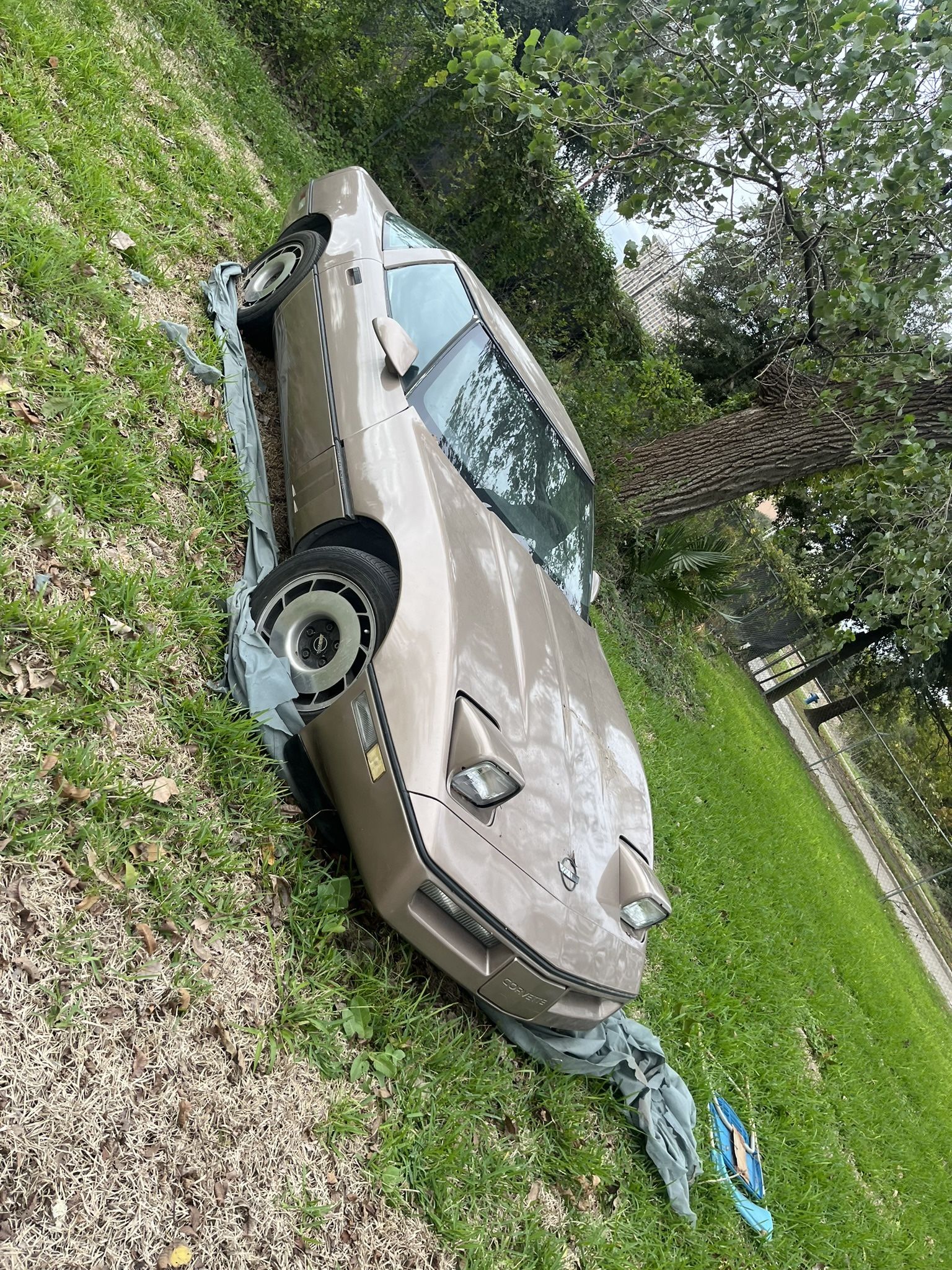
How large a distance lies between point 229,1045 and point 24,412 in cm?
210

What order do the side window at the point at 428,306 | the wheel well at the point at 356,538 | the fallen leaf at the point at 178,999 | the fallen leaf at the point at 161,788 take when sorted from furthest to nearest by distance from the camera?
1. the side window at the point at 428,306
2. the wheel well at the point at 356,538
3. the fallen leaf at the point at 161,788
4. the fallen leaf at the point at 178,999

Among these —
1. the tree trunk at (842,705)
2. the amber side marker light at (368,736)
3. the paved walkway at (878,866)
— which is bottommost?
the tree trunk at (842,705)

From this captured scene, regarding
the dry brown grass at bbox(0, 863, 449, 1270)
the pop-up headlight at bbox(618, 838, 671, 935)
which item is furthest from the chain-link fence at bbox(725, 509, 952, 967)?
the dry brown grass at bbox(0, 863, 449, 1270)

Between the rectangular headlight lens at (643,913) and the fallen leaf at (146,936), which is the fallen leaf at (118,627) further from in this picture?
the rectangular headlight lens at (643,913)

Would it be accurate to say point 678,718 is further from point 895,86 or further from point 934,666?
point 934,666

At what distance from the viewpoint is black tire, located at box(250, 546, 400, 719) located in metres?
2.83

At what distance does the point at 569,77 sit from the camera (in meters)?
5.34

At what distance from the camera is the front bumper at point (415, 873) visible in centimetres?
248

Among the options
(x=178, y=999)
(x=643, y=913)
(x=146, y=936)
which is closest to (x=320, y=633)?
(x=146, y=936)

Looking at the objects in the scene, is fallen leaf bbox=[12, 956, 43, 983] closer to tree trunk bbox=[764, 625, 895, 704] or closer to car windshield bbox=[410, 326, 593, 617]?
car windshield bbox=[410, 326, 593, 617]

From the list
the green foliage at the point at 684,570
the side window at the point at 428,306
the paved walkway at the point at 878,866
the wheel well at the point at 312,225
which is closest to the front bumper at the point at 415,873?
the side window at the point at 428,306

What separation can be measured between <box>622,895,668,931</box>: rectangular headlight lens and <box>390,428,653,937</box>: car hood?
0.11m

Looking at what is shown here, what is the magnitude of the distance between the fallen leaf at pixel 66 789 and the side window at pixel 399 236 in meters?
2.86

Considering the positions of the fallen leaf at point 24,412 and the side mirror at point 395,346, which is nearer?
the fallen leaf at point 24,412
